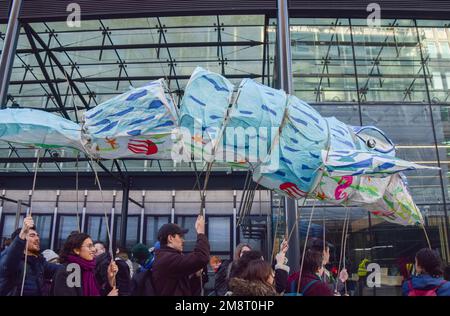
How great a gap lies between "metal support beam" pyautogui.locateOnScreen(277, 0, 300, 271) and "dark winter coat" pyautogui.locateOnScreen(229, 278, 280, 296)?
403 centimetres

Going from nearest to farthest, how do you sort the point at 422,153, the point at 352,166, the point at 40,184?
the point at 352,166
the point at 422,153
the point at 40,184

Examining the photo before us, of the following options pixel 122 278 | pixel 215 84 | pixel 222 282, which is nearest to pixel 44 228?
pixel 122 278

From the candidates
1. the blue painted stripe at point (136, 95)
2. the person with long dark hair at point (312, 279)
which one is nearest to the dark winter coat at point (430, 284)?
the person with long dark hair at point (312, 279)

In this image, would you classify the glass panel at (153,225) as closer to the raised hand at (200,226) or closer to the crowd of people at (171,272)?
the crowd of people at (171,272)

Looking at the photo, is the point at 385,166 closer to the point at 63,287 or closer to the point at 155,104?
the point at 155,104

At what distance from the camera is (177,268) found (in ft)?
12.2

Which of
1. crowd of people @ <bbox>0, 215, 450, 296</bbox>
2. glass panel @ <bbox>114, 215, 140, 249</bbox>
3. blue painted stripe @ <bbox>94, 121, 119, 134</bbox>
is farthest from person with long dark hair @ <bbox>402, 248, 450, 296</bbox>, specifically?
glass panel @ <bbox>114, 215, 140, 249</bbox>

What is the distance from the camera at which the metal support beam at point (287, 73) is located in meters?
7.43

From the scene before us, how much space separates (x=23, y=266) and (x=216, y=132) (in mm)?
2480

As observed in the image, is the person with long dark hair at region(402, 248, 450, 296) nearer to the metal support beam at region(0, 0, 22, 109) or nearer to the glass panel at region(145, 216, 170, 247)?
the metal support beam at region(0, 0, 22, 109)

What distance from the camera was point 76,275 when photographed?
12.9 feet

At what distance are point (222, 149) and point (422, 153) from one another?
8.21 metres
